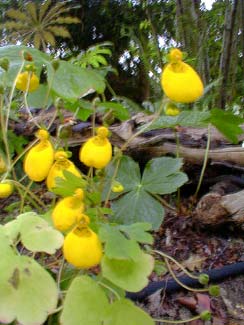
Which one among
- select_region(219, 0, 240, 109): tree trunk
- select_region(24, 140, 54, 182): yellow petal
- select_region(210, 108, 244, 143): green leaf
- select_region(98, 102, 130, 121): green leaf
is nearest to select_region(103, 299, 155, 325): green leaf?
select_region(24, 140, 54, 182): yellow petal

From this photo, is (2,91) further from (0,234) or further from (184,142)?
(184,142)

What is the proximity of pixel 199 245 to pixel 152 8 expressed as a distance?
222 cm

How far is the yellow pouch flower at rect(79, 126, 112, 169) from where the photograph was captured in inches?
23.9

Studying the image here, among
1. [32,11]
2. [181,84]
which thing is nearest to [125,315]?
[181,84]

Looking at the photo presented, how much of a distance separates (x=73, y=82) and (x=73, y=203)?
337 mm

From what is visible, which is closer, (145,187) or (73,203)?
(73,203)

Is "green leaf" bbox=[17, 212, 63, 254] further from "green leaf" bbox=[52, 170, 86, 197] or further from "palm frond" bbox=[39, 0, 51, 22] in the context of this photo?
"palm frond" bbox=[39, 0, 51, 22]

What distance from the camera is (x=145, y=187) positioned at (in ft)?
2.85

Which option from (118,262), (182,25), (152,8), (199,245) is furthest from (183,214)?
(152,8)

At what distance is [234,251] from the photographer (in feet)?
3.13

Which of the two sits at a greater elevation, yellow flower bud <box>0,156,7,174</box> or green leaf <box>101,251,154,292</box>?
yellow flower bud <box>0,156,7,174</box>

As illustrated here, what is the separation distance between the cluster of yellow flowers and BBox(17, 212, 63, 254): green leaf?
1 centimetres

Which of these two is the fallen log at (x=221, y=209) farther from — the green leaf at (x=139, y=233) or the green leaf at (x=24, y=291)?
the green leaf at (x=24, y=291)

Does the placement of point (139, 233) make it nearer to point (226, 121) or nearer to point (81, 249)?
point (81, 249)
